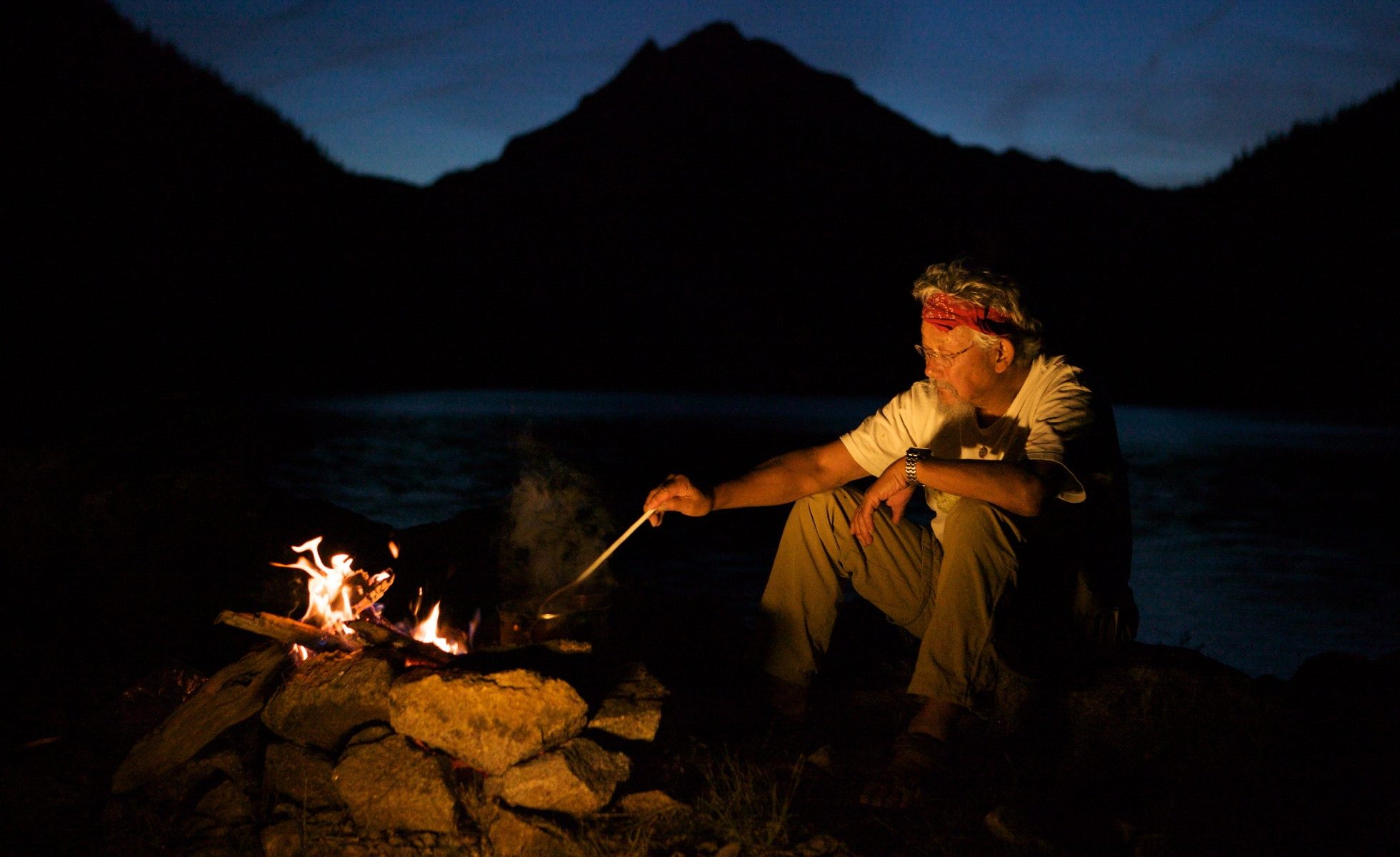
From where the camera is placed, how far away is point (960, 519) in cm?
274

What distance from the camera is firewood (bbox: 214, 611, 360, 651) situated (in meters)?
2.89

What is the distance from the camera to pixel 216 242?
26.6 m

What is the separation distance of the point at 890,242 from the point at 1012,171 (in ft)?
88.7

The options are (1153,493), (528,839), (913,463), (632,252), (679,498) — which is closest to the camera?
(528,839)

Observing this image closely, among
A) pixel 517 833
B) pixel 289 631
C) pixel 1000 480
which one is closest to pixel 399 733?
pixel 517 833

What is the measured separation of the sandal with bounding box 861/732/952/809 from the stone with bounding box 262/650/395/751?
1284 mm

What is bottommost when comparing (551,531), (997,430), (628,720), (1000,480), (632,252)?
(628,720)

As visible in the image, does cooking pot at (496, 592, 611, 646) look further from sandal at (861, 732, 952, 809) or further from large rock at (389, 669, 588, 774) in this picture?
sandal at (861, 732, 952, 809)

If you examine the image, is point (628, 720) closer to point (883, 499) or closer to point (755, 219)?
point (883, 499)

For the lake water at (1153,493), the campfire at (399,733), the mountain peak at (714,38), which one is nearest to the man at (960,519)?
the campfire at (399,733)

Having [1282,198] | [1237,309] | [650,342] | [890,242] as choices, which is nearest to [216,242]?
[650,342]

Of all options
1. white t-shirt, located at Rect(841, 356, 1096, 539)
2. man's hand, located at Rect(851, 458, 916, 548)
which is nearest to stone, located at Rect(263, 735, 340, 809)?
man's hand, located at Rect(851, 458, 916, 548)

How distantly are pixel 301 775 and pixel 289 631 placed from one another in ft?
1.40

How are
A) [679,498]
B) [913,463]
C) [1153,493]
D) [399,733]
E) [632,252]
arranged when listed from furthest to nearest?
[632,252] → [1153,493] → [679,498] → [913,463] → [399,733]
